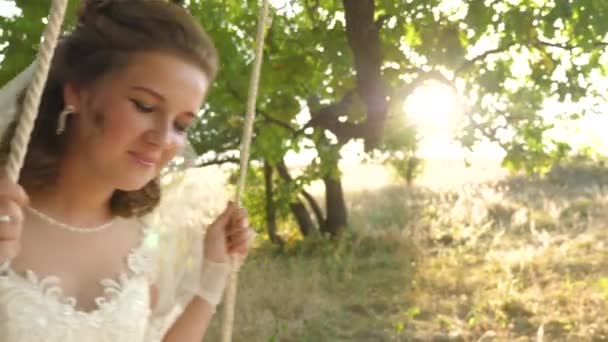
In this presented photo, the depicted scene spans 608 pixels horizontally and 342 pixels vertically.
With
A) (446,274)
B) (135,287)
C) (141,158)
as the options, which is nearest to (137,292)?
(135,287)

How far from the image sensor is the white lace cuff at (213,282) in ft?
3.78

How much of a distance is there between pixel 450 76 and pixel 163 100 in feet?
10.5

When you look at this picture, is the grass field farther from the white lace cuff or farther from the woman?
the woman

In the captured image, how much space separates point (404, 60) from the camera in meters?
3.89

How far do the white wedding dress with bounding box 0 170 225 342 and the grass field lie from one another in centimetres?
266

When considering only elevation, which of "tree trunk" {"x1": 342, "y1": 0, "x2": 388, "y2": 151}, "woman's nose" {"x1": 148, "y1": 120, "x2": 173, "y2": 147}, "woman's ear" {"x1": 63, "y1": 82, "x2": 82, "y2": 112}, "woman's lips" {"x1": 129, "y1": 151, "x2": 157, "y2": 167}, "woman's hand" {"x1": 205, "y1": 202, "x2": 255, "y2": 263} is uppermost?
"tree trunk" {"x1": 342, "y1": 0, "x2": 388, "y2": 151}

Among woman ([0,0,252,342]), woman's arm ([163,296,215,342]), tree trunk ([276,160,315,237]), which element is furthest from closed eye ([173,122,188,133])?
tree trunk ([276,160,315,237])

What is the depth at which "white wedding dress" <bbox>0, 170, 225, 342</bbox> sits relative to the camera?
0.88 m

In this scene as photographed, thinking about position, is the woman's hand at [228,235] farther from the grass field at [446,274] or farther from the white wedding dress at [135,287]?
the grass field at [446,274]

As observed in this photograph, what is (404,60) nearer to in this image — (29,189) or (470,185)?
(29,189)

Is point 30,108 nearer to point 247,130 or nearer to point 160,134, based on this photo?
point 160,134

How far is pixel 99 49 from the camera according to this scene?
911mm

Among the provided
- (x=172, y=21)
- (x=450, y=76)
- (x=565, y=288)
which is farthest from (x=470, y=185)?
(x=172, y=21)

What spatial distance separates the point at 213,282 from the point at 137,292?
0.15 meters
